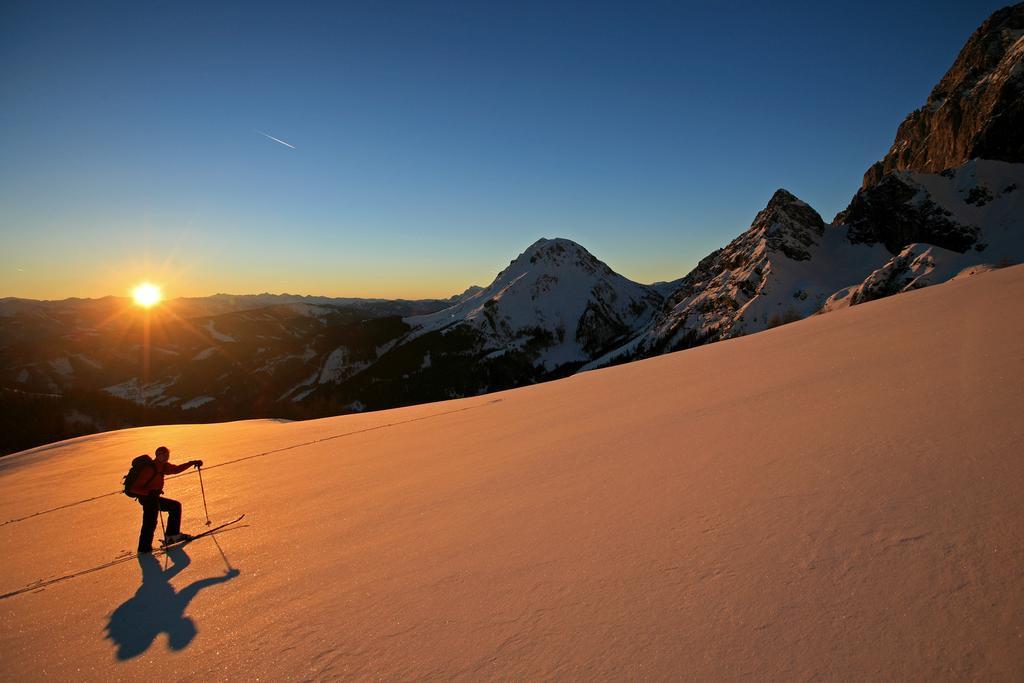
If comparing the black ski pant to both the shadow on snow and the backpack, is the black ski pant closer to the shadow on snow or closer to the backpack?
the backpack

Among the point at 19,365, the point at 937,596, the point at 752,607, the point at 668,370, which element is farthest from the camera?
the point at 19,365

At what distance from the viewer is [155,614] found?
14.0 feet

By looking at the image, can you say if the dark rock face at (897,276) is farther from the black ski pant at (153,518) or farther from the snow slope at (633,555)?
the black ski pant at (153,518)

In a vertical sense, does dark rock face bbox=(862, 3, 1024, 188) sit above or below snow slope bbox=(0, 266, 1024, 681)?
above

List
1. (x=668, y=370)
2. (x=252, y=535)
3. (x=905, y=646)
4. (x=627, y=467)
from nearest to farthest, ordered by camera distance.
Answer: (x=905, y=646) < (x=627, y=467) < (x=252, y=535) < (x=668, y=370)

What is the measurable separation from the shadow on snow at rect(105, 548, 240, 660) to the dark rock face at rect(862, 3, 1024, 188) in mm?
140034

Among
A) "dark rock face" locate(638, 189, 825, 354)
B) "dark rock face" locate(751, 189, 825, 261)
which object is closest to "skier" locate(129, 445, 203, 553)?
"dark rock face" locate(638, 189, 825, 354)

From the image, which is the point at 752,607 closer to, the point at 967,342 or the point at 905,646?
the point at 905,646

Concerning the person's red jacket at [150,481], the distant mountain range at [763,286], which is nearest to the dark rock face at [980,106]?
the distant mountain range at [763,286]

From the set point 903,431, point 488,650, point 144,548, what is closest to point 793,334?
point 903,431

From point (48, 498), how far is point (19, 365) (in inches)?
9765

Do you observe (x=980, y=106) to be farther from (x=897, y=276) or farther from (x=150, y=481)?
(x=150, y=481)

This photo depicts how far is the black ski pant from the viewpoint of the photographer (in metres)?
6.15

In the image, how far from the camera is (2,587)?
5602 mm
